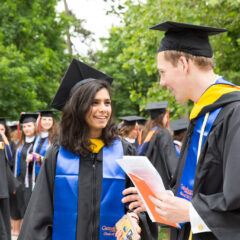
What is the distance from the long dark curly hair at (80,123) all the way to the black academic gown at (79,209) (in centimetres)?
13

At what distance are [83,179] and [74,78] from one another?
34.8 inches

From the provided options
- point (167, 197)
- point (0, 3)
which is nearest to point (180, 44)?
point (167, 197)

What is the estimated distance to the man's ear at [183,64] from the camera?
184 centimetres

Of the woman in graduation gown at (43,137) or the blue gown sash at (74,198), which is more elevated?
the blue gown sash at (74,198)

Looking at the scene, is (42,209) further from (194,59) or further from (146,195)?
(194,59)

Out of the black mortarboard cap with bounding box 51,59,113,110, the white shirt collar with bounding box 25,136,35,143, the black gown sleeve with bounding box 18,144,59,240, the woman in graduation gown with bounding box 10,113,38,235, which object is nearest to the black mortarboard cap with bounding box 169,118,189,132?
the woman in graduation gown with bounding box 10,113,38,235

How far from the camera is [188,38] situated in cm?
198

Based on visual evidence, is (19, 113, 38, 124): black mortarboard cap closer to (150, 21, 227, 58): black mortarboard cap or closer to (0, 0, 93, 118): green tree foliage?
(0, 0, 93, 118): green tree foliage

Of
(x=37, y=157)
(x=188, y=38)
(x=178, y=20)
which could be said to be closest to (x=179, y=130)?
(x=178, y=20)

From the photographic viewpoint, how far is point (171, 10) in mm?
8133

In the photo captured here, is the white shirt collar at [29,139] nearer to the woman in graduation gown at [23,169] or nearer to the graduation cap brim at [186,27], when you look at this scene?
the woman in graduation gown at [23,169]

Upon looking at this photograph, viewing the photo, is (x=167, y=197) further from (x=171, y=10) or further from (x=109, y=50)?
(x=109, y=50)

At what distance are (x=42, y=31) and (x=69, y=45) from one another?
5.19 metres

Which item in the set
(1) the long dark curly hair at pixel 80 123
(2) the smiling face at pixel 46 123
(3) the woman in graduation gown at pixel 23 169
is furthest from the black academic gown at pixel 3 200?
(1) the long dark curly hair at pixel 80 123
